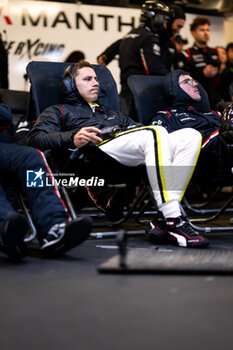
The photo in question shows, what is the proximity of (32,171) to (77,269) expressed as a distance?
1.65 ft

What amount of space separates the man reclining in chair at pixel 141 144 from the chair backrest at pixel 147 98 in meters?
0.37

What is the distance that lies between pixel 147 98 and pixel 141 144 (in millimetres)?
847

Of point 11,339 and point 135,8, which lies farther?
point 135,8

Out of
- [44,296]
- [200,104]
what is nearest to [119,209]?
[200,104]

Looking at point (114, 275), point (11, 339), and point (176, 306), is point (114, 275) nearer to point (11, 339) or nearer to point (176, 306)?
point (176, 306)

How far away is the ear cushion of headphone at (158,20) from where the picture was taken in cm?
442

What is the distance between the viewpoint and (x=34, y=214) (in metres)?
2.38

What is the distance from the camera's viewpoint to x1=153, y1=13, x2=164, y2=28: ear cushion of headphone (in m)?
4.42

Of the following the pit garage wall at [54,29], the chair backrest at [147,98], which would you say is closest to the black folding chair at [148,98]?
the chair backrest at [147,98]

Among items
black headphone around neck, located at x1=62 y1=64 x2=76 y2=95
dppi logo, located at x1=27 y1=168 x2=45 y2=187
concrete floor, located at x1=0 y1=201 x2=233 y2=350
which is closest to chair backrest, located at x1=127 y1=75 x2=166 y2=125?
black headphone around neck, located at x1=62 y1=64 x2=76 y2=95

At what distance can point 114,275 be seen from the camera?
6.46 ft

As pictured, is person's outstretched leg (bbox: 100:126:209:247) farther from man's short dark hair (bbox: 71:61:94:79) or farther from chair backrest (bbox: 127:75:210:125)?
chair backrest (bbox: 127:75:210:125)

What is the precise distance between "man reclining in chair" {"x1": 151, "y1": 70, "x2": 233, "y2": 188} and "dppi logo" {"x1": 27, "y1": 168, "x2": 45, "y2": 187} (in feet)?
3.45

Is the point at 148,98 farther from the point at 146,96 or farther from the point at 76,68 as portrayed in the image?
the point at 76,68
